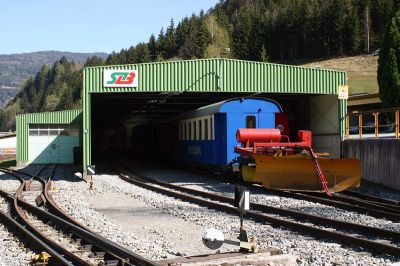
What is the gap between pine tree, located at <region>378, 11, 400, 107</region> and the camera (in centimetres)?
4191

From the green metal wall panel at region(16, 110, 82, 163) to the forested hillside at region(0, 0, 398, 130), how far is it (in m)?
53.2

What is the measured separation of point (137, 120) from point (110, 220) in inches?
1484

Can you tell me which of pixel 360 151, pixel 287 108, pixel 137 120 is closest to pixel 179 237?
Result: pixel 360 151

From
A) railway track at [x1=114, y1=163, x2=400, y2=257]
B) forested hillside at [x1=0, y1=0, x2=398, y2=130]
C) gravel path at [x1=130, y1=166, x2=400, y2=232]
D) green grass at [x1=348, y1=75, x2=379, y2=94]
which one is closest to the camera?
railway track at [x1=114, y1=163, x2=400, y2=257]

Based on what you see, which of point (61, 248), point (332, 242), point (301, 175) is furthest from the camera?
point (301, 175)

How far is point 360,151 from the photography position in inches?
829

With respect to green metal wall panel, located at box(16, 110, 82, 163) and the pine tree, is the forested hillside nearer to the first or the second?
the pine tree

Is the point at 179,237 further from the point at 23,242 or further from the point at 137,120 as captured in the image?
the point at 137,120

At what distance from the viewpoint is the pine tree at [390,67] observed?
137 ft

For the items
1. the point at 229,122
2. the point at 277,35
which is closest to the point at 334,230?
the point at 229,122

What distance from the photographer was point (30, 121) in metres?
41.7

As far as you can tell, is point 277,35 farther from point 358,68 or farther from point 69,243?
point 69,243

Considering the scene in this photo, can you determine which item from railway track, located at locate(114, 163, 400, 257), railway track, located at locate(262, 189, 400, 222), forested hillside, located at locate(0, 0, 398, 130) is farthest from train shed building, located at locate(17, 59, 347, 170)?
forested hillside, located at locate(0, 0, 398, 130)

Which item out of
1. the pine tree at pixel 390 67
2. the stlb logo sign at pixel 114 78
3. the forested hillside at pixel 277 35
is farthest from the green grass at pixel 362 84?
the stlb logo sign at pixel 114 78
